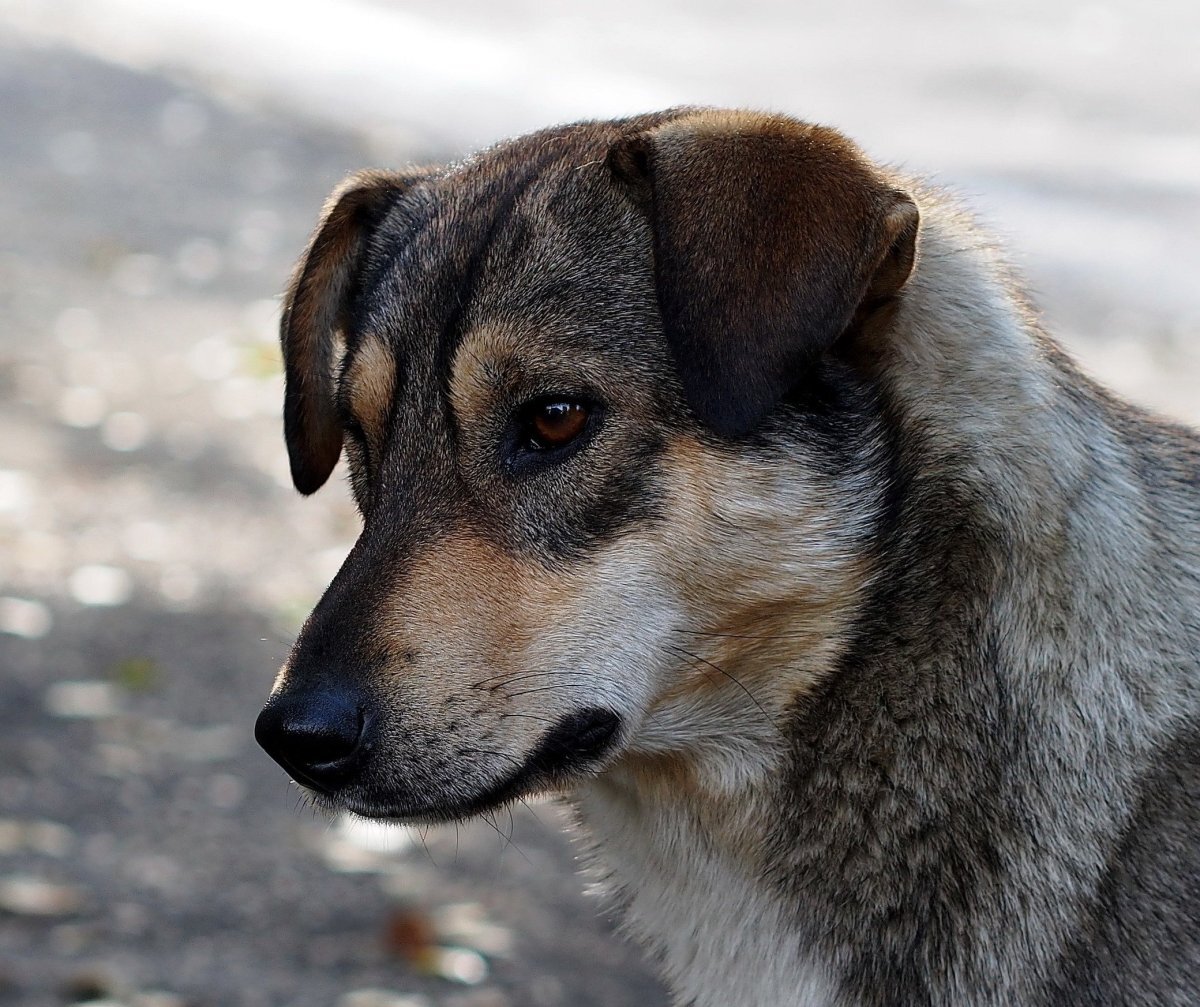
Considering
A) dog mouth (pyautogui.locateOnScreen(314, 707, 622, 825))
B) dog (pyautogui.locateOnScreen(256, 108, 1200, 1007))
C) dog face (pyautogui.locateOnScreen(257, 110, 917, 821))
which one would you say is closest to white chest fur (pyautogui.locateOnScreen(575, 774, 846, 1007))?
dog (pyautogui.locateOnScreen(256, 108, 1200, 1007))

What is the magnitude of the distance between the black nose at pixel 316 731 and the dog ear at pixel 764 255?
808 millimetres

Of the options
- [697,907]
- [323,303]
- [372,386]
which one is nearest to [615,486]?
[372,386]

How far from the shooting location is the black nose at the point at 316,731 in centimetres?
301

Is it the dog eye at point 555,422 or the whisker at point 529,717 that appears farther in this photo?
the dog eye at point 555,422

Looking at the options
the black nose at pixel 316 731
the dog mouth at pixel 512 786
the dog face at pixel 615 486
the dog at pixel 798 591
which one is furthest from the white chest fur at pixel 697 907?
the black nose at pixel 316 731

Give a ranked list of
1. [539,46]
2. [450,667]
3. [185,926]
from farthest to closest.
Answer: [539,46] < [185,926] < [450,667]

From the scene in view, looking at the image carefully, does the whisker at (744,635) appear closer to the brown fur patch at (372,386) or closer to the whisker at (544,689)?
the whisker at (544,689)

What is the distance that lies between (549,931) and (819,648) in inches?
89.9

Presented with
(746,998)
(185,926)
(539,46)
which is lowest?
(539,46)

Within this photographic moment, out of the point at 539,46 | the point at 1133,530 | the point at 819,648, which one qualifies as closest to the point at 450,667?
the point at 819,648

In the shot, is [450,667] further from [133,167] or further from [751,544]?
[133,167]

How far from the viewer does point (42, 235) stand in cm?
1067

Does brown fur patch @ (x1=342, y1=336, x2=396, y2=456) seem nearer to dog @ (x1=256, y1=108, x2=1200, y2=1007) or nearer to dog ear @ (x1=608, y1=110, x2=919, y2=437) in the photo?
dog @ (x1=256, y1=108, x2=1200, y2=1007)

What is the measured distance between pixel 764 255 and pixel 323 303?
1.33 m
